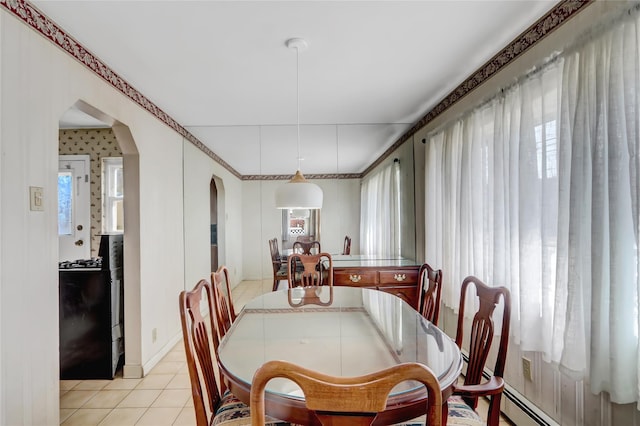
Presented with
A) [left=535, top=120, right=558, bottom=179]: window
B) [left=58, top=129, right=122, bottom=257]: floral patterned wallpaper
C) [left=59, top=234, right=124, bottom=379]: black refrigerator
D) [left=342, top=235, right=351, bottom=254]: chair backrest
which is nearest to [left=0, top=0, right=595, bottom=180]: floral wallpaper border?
[left=535, top=120, right=558, bottom=179]: window

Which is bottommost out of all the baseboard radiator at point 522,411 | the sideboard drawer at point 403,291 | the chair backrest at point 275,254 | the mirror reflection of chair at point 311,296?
the baseboard radiator at point 522,411

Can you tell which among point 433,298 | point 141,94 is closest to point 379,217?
point 433,298

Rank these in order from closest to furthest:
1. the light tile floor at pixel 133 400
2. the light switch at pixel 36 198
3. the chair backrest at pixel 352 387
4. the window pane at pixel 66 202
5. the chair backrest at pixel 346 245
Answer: the chair backrest at pixel 352 387 → the light switch at pixel 36 198 → the light tile floor at pixel 133 400 → the chair backrest at pixel 346 245 → the window pane at pixel 66 202

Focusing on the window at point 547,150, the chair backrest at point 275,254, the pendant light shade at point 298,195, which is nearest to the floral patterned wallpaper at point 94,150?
the chair backrest at point 275,254

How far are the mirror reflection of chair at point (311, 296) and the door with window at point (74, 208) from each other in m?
2.94

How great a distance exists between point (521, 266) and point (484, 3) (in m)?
1.41

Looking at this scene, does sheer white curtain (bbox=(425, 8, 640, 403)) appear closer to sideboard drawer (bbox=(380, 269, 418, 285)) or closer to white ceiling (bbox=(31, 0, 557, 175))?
white ceiling (bbox=(31, 0, 557, 175))

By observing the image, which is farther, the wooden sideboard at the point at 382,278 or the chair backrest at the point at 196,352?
the wooden sideboard at the point at 382,278

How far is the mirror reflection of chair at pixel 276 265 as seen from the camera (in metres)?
3.63

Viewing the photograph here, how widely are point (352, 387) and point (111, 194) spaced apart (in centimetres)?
425

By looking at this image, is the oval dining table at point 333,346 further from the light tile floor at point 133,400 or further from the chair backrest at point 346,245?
the chair backrest at point 346,245

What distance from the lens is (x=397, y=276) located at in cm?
341

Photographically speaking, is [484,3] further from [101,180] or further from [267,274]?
[101,180]

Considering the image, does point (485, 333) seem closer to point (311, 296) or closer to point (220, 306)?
point (311, 296)
